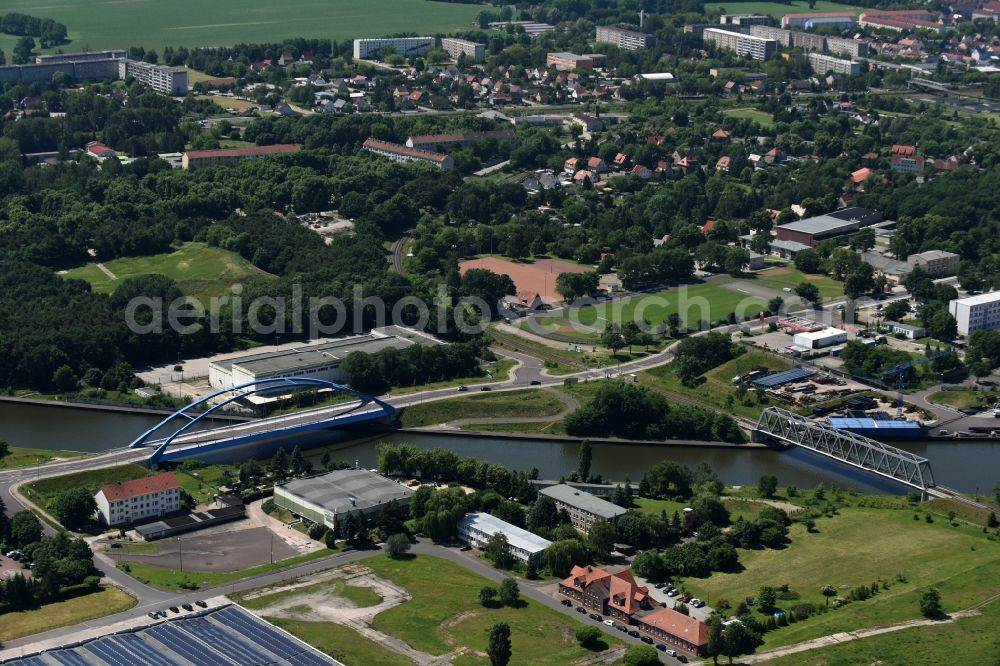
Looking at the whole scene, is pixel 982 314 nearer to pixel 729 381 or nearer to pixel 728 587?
pixel 729 381

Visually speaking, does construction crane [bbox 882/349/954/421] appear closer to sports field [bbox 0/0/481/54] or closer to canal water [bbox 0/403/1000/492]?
canal water [bbox 0/403/1000/492]

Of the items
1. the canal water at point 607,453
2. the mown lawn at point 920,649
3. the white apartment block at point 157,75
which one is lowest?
the canal water at point 607,453

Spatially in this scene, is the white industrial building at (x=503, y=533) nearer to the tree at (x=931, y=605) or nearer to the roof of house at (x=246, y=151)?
the tree at (x=931, y=605)

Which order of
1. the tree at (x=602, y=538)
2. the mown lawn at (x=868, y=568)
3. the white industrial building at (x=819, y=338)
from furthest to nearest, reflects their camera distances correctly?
1. the white industrial building at (x=819, y=338)
2. the tree at (x=602, y=538)
3. the mown lawn at (x=868, y=568)

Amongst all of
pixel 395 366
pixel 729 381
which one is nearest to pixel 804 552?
pixel 729 381

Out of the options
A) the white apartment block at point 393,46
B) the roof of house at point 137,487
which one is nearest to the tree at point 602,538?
the roof of house at point 137,487

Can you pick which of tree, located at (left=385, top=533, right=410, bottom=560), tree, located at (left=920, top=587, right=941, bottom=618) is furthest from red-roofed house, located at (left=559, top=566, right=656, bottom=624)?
tree, located at (left=920, top=587, right=941, bottom=618)
